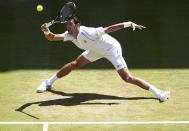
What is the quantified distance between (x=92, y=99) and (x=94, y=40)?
1.27 m

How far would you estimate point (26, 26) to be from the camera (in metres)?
16.6

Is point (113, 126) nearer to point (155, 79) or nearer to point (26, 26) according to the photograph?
point (155, 79)

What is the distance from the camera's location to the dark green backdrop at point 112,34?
14.7 metres

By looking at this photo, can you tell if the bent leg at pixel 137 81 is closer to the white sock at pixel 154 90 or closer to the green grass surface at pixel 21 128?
the white sock at pixel 154 90

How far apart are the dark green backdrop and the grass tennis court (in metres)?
0.58

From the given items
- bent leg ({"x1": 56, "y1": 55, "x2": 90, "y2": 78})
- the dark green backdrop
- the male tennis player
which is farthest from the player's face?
the dark green backdrop

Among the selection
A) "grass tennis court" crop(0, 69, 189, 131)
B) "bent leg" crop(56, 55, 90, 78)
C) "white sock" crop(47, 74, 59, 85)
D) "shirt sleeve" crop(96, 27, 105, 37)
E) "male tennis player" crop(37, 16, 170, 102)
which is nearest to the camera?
"grass tennis court" crop(0, 69, 189, 131)

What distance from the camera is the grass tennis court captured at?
1183cm

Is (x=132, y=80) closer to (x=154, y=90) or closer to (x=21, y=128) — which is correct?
(x=154, y=90)

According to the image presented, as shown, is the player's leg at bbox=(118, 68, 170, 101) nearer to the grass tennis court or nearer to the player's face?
the grass tennis court

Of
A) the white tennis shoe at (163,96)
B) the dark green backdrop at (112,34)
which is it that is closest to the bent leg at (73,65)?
the dark green backdrop at (112,34)

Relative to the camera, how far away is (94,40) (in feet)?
40.5

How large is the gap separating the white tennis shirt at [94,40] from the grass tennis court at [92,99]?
107cm

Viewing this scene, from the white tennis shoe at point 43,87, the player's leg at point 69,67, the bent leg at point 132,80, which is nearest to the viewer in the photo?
the bent leg at point 132,80
